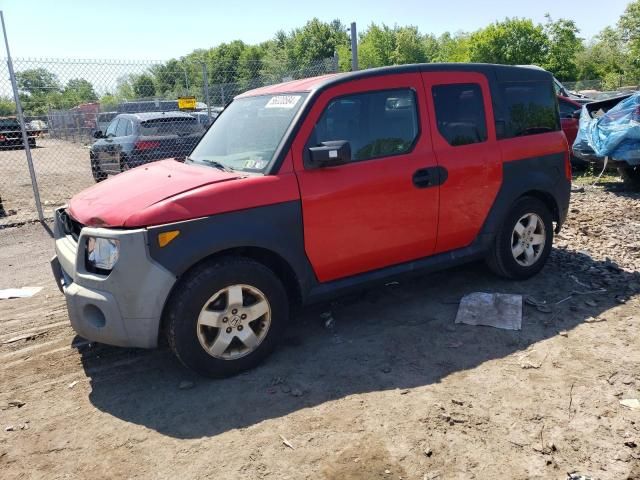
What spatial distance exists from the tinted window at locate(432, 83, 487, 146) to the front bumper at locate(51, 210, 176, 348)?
2499 mm

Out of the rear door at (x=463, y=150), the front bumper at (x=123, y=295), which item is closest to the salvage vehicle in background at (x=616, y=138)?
the rear door at (x=463, y=150)

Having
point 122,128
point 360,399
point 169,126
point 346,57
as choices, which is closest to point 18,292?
point 360,399

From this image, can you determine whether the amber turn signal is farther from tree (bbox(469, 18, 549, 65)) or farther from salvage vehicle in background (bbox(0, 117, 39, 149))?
tree (bbox(469, 18, 549, 65))

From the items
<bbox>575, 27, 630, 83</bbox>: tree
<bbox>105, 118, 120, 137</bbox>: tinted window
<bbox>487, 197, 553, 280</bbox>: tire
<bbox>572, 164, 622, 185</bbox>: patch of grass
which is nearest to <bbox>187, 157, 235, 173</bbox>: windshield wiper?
<bbox>487, 197, 553, 280</bbox>: tire

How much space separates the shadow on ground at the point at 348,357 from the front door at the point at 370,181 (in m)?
0.55

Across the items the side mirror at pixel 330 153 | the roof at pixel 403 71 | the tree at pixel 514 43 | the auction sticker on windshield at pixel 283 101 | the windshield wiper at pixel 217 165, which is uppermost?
the tree at pixel 514 43

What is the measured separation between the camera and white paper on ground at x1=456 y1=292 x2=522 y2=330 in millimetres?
4297

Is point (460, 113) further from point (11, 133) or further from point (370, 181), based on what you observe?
point (11, 133)

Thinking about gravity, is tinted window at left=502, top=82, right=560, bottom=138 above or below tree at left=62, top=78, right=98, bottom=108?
below

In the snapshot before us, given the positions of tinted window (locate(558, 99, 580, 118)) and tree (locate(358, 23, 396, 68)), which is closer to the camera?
tinted window (locate(558, 99, 580, 118))

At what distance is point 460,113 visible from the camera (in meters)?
4.50

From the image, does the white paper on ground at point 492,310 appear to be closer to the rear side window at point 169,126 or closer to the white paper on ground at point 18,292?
the white paper on ground at point 18,292

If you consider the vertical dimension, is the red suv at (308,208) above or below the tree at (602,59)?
below

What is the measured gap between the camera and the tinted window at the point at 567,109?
11414mm
